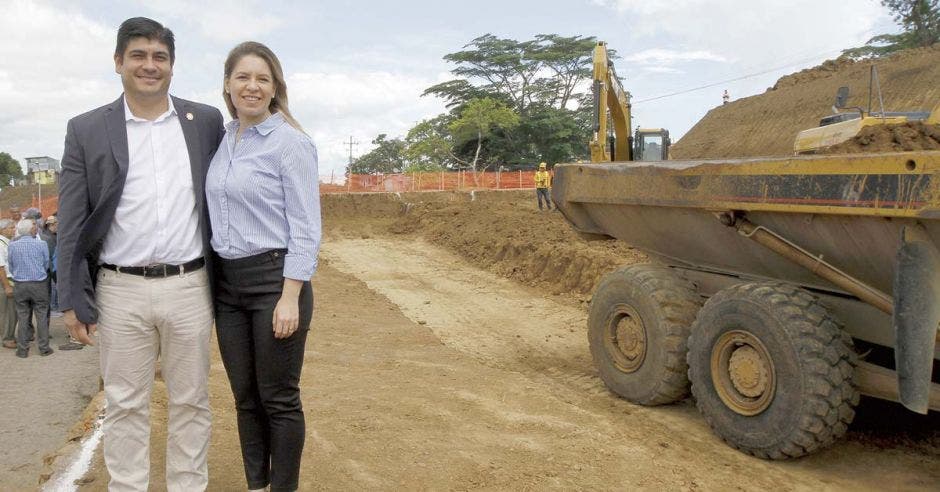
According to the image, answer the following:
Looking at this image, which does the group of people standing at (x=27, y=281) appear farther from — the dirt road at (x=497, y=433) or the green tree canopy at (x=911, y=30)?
the green tree canopy at (x=911, y=30)

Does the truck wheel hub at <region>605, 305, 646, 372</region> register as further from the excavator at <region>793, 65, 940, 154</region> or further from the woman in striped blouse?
the woman in striped blouse

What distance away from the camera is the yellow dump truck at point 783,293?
3334mm

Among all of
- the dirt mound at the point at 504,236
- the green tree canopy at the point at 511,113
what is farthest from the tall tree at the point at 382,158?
the dirt mound at the point at 504,236

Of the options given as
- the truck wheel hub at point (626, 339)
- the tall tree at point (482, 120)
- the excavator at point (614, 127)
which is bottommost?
the truck wheel hub at point (626, 339)

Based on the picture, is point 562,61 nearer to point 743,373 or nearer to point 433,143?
point 433,143

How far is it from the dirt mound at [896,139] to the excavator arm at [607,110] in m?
4.70

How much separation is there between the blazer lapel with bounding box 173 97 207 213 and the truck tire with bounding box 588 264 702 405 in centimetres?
316

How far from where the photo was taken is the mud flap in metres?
3.30

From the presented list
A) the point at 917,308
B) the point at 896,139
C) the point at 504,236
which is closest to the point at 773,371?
the point at 917,308

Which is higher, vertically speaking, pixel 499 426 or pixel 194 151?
pixel 194 151

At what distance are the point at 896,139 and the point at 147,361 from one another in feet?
12.1

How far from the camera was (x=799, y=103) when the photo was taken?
24031 millimetres

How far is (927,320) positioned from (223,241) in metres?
2.99

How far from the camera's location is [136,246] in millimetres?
2609
